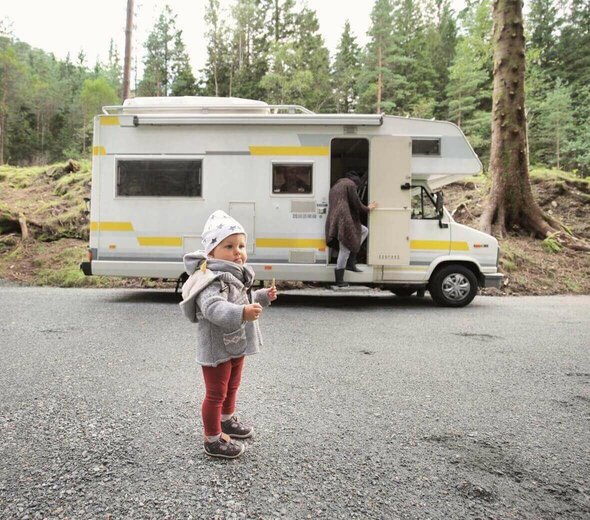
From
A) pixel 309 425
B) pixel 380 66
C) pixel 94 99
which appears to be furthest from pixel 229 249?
pixel 94 99

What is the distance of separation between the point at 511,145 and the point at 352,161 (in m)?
5.66

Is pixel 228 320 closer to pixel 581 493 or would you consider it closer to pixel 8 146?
pixel 581 493

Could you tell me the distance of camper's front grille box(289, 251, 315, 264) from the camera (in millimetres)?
8055

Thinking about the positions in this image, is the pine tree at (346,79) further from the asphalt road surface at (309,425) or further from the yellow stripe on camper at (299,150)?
the asphalt road surface at (309,425)

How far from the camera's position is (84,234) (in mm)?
13461

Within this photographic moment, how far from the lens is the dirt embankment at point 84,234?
1052 cm

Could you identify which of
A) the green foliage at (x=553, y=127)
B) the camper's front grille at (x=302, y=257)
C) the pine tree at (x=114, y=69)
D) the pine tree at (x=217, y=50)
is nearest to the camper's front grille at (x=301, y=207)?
the camper's front grille at (x=302, y=257)

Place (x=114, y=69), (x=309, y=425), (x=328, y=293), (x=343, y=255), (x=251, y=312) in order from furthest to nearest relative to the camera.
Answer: (x=114, y=69) < (x=328, y=293) < (x=343, y=255) < (x=309, y=425) < (x=251, y=312)

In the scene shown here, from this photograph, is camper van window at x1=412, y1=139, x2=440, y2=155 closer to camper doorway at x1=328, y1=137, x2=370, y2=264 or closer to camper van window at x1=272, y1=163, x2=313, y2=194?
camper doorway at x1=328, y1=137, x2=370, y2=264

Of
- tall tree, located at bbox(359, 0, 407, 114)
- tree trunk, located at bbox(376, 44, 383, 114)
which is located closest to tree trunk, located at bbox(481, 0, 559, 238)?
tree trunk, located at bbox(376, 44, 383, 114)

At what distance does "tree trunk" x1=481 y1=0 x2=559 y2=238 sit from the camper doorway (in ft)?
16.0

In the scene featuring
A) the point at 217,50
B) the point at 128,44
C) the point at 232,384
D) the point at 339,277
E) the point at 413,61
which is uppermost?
the point at 217,50

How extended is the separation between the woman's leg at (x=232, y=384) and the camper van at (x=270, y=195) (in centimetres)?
524

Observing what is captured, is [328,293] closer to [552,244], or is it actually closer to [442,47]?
[552,244]
